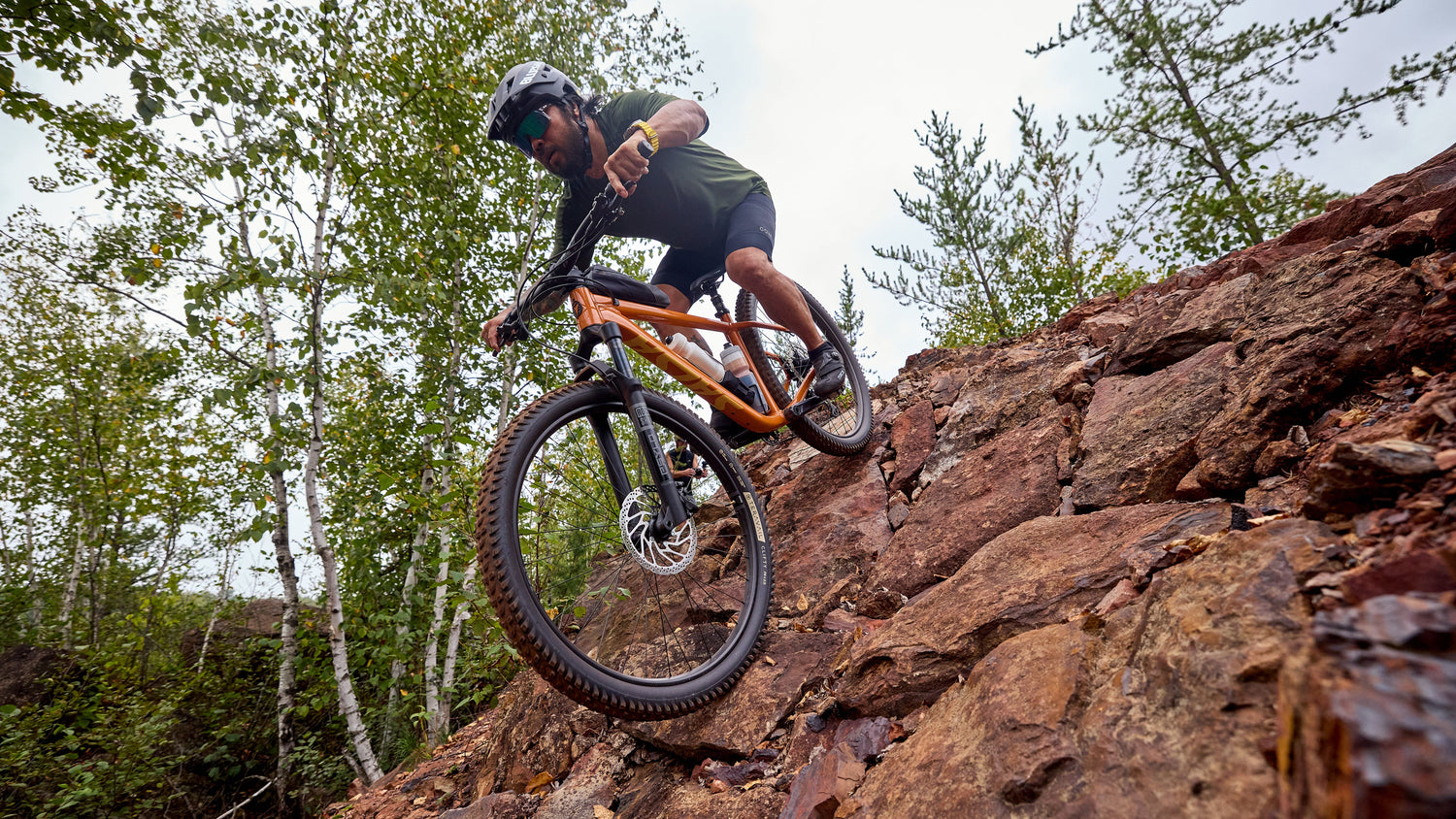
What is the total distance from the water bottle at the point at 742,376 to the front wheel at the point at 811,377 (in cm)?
31

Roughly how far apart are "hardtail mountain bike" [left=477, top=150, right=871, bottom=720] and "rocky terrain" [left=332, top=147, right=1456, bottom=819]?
26cm

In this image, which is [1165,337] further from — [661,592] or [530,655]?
[530,655]

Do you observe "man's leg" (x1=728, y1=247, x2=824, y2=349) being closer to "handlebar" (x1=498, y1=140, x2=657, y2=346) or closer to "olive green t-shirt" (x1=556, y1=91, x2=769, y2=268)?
"olive green t-shirt" (x1=556, y1=91, x2=769, y2=268)

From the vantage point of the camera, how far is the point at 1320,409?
1.67 m

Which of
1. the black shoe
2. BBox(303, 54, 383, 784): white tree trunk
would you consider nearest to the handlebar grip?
the black shoe

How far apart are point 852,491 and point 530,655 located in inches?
87.7

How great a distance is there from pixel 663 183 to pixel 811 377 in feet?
5.68

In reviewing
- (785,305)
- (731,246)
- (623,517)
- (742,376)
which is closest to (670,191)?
(731,246)

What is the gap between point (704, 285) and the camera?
12.3 ft

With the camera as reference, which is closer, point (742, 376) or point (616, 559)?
point (742, 376)

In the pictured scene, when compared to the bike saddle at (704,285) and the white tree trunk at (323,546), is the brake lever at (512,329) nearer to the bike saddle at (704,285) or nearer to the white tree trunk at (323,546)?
the bike saddle at (704,285)

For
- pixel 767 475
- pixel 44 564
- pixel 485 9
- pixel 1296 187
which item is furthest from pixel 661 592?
pixel 44 564

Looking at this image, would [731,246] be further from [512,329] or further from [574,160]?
[512,329]

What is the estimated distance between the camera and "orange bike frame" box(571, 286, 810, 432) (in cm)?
250
